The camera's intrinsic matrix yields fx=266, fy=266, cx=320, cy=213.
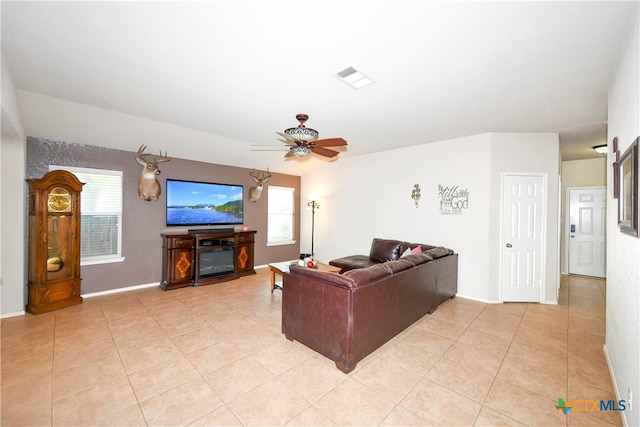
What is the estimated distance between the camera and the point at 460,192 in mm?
4633

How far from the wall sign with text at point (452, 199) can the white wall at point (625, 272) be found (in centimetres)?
200

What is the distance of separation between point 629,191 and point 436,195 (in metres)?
3.14

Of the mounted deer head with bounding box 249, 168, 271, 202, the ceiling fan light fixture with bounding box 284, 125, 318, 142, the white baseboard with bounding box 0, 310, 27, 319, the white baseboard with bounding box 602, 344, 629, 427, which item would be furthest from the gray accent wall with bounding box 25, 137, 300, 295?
the white baseboard with bounding box 602, 344, 629, 427

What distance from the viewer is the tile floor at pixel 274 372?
194 centimetres

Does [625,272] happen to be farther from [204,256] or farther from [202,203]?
[202,203]

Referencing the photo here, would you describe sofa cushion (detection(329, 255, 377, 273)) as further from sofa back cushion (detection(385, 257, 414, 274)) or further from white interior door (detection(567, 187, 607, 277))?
white interior door (detection(567, 187, 607, 277))

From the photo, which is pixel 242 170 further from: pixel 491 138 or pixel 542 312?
pixel 542 312

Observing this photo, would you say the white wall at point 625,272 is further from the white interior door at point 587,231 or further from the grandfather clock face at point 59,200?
the grandfather clock face at point 59,200

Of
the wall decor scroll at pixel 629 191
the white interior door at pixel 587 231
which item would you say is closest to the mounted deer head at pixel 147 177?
the wall decor scroll at pixel 629 191

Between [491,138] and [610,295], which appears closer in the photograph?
[610,295]

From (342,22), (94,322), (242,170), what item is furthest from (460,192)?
(94,322)

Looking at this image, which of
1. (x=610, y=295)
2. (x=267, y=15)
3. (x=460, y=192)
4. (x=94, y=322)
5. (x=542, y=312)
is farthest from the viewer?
(x=460, y=192)

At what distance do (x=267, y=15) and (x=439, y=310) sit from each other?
4.14m

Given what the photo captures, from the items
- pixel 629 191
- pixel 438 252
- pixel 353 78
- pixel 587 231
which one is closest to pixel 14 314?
pixel 353 78
